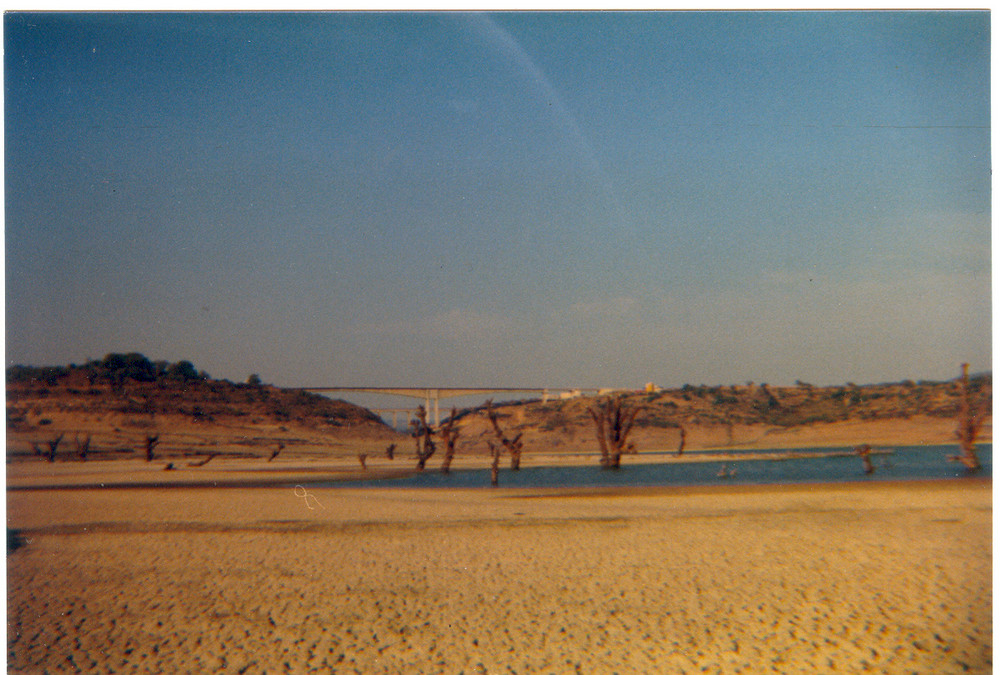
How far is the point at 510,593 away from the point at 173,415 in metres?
37.8

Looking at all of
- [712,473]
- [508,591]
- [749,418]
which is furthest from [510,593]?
[749,418]

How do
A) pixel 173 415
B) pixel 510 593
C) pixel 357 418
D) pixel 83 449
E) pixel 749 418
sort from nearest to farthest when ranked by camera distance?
pixel 510 593
pixel 83 449
pixel 173 415
pixel 357 418
pixel 749 418

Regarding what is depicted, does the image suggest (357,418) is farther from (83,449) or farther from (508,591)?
(508,591)

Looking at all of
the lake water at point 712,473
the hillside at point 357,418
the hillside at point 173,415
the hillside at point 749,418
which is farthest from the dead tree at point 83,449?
the hillside at point 749,418

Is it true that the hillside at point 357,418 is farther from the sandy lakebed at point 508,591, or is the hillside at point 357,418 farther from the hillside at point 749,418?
the sandy lakebed at point 508,591

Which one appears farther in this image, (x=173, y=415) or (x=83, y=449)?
(x=173, y=415)

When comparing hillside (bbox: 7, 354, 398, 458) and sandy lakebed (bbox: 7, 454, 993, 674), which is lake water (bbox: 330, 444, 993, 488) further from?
hillside (bbox: 7, 354, 398, 458)

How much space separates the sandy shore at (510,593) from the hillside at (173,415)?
24.8 m

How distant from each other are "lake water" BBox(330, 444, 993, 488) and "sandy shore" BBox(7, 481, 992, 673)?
390 inches

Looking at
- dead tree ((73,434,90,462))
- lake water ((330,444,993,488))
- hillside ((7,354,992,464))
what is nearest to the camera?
lake water ((330,444,993,488))

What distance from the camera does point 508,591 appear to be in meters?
8.72

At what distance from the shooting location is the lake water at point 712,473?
24.0 metres

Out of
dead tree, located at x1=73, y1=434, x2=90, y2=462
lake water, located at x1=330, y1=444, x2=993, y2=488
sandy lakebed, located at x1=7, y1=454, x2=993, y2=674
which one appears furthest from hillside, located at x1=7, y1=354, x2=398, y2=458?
sandy lakebed, located at x1=7, y1=454, x2=993, y2=674

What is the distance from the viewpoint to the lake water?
2397 centimetres
